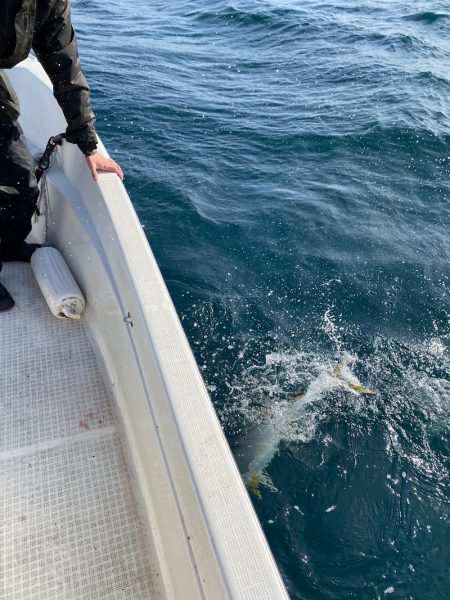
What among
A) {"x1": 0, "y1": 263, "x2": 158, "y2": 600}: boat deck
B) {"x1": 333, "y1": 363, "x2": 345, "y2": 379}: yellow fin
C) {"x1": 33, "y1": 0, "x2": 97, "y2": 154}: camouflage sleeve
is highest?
{"x1": 33, "y1": 0, "x2": 97, "y2": 154}: camouflage sleeve

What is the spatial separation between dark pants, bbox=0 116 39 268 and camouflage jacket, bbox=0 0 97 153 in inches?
6.5

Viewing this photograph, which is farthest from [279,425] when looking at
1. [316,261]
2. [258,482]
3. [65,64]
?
[65,64]

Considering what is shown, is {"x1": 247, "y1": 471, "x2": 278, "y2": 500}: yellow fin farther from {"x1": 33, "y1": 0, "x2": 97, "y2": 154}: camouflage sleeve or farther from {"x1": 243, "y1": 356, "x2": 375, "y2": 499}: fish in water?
{"x1": 33, "y1": 0, "x2": 97, "y2": 154}: camouflage sleeve

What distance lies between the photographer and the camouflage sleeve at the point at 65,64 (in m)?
2.45

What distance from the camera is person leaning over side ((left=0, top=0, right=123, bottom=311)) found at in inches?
90.4

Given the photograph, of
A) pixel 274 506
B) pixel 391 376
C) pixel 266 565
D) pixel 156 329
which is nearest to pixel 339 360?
pixel 391 376

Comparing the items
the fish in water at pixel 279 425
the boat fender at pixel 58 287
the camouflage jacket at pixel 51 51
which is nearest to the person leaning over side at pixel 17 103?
the camouflage jacket at pixel 51 51

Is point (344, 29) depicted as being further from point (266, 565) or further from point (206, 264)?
point (266, 565)

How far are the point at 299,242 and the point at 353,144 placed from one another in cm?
296

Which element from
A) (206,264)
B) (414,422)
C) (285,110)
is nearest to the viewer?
(414,422)

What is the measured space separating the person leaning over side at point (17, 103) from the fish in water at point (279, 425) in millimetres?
2153

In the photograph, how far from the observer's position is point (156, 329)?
2.29m

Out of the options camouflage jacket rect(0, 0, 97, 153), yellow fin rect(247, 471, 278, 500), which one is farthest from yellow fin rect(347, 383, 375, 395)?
camouflage jacket rect(0, 0, 97, 153)

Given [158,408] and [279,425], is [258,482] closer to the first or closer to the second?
[279,425]
